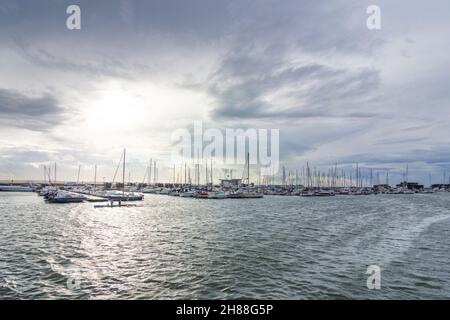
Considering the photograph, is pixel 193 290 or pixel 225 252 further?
pixel 225 252

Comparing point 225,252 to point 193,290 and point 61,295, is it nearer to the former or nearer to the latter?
point 193,290

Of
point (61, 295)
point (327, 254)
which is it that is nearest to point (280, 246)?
point (327, 254)

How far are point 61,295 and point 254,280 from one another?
11683 mm

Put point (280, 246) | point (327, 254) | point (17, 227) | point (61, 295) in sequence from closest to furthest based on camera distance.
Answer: point (61, 295) → point (327, 254) → point (280, 246) → point (17, 227)
